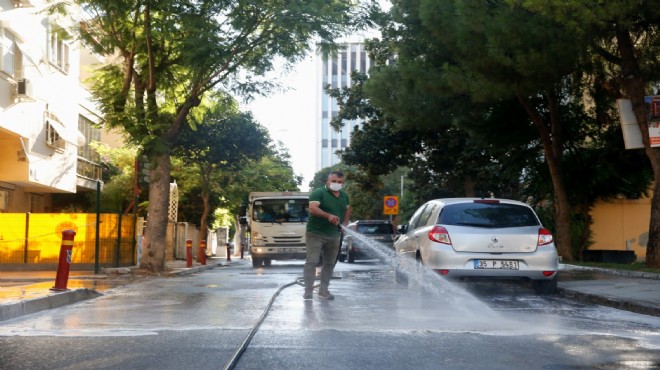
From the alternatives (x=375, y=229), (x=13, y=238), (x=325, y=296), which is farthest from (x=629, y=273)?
(x=13, y=238)

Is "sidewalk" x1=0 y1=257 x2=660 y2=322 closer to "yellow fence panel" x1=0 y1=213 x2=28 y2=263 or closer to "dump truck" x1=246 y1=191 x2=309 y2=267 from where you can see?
"yellow fence panel" x1=0 y1=213 x2=28 y2=263

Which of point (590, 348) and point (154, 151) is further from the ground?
point (154, 151)

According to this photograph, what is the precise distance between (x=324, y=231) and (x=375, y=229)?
19.6 m

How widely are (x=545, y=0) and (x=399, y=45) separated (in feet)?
24.4

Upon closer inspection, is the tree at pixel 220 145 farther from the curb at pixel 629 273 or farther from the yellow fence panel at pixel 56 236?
the curb at pixel 629 273

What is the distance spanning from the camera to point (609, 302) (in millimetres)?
12031

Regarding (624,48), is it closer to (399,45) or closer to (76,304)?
(399,45)

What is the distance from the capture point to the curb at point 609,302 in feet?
35.0

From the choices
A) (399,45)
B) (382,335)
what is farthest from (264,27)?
(382,335)

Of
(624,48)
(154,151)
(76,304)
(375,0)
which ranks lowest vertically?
(76,304)

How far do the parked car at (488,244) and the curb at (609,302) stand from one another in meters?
0.44

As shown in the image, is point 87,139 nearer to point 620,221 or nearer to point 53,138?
point 53,138

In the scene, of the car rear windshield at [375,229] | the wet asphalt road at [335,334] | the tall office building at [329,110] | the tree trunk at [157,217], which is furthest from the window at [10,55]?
the tall office building at [329,110]

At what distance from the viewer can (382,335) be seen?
7.96m
